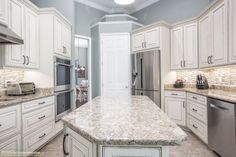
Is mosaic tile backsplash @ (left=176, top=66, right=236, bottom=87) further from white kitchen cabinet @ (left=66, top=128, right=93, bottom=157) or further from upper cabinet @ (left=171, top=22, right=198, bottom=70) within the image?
white kitchen cabinet @ (left=66, top=128, right=93, bottom=157)

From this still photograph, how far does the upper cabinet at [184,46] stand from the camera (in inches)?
159

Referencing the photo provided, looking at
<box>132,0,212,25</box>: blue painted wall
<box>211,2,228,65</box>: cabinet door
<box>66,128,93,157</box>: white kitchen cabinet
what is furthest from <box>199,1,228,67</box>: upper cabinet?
<box>66,128,93,157</box>: white kitchen cabinet

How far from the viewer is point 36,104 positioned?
273cm

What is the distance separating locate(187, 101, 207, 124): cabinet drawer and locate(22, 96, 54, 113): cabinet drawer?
8.73ft

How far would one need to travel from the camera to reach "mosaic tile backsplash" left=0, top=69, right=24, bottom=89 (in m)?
2.94

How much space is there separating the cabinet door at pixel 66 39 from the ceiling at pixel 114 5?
136 cm

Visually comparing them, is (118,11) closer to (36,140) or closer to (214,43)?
(214,43)

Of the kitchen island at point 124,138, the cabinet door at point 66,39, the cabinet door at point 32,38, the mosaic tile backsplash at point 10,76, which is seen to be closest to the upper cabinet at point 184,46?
the cabinet door at point 66,39

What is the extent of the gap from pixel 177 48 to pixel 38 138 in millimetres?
3589

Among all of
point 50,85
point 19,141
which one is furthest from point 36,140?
point 50,85

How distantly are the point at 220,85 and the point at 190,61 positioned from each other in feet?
2.86

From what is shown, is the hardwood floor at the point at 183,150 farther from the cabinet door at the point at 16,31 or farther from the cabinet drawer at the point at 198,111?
the cabinet door at the point at 16,31

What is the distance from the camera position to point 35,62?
3281mm

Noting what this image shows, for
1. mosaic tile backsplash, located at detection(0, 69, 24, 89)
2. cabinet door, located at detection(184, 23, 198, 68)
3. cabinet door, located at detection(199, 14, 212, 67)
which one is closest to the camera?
mosaic tile backsplash, located at detection(0, 69, 24, 89)
